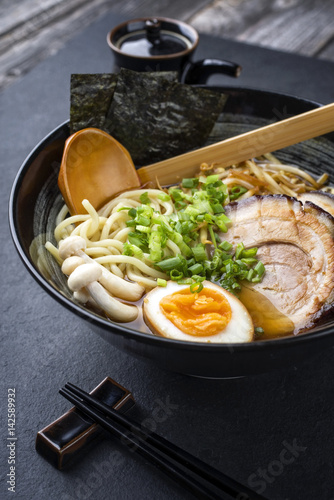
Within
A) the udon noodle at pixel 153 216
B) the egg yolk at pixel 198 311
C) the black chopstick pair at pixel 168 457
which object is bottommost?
the black chopstick pair at pixel 168 457

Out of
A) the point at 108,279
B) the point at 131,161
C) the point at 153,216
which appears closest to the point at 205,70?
the point at 131,161

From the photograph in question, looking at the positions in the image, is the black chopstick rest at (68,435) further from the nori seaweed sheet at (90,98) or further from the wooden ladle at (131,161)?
the nori seaweed sheet at (90,98)

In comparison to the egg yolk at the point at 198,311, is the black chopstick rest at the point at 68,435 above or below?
below

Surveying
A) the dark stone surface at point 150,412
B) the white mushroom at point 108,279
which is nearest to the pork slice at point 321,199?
the dark stone surface at point 150,412

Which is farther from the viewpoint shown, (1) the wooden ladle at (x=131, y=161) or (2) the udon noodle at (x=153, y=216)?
(1) the wooden ladle at (x=131, y=161)

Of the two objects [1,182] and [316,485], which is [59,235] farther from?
[316,485]

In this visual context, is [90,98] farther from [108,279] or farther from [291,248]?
[291,248]

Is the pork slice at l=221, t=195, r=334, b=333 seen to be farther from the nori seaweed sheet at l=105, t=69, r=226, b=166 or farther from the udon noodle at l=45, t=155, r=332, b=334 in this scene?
the nori seaweed sheet at l=105, t=69, r=226, b=166
